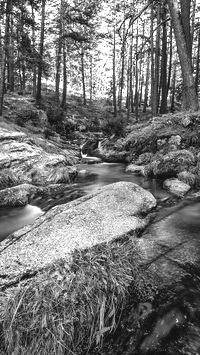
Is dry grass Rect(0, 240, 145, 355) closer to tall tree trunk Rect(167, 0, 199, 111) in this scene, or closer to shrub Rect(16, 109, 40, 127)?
tall tree trunk Rect(167, 0, 199, 111)

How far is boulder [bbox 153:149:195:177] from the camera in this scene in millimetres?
7468

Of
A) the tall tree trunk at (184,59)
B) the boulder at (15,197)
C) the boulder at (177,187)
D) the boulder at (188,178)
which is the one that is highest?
the tall tree trunk at (184,59)

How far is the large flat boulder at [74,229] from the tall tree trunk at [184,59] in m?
6.71

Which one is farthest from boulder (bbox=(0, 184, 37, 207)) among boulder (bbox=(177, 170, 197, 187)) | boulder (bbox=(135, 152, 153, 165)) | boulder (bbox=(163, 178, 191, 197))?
boulder (bbox=(135, 152, 153, 165))

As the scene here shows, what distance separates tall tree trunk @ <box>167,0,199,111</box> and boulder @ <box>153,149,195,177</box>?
3.25 meters

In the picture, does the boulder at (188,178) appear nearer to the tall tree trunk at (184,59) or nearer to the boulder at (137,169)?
the boulder at (137,169)

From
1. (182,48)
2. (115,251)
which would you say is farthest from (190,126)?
(115,251)

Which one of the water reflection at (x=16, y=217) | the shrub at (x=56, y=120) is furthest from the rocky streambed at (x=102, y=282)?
the shrub at (x=56, y=120)

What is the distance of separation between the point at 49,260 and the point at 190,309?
5.51ft

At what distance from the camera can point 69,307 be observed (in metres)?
2.05

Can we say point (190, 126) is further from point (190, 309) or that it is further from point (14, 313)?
point (14, 313)

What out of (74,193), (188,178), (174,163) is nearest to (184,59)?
(174,163)

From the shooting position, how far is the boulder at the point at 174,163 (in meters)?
7.47

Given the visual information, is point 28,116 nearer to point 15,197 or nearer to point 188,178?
point 15,197
